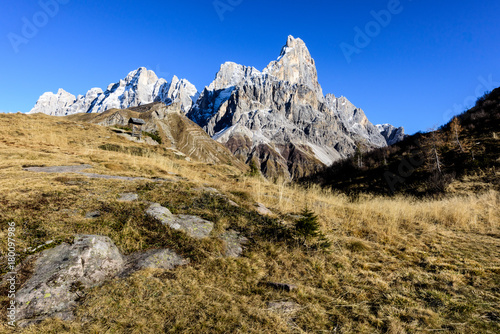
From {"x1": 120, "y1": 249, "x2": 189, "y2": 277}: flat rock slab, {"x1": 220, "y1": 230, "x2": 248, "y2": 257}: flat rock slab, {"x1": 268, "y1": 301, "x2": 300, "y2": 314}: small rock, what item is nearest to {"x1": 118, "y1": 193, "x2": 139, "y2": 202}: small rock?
{"x1": 120, "y1": 249, "x2": 189, "y2": 277}: flat rock slab

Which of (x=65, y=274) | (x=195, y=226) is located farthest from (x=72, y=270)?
(x=195, y=226)

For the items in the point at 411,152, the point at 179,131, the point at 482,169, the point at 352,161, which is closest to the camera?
the point at 482,169

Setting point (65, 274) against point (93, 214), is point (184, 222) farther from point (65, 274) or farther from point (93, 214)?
point (65, 274)

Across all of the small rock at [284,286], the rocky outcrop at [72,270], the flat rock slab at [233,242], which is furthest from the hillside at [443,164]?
the rocky outcrop at [72,270]

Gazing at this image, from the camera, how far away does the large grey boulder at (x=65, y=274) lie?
3232 mm

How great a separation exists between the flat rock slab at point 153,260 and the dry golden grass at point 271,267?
23 cm

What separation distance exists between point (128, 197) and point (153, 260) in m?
3.55

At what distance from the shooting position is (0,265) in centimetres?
373

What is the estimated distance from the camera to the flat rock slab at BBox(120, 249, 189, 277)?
4.44 metres

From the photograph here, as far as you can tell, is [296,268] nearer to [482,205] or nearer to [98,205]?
[98,205]

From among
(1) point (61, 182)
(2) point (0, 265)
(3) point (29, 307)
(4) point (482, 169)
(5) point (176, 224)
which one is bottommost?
(3) point (29, 307)

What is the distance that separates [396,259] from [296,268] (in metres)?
2.81

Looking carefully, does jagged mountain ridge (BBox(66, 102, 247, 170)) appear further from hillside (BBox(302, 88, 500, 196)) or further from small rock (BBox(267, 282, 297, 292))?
small rock (BBox(267, 282, 297, 292))

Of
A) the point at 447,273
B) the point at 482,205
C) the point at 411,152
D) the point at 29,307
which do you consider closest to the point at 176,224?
the point at 29,307
